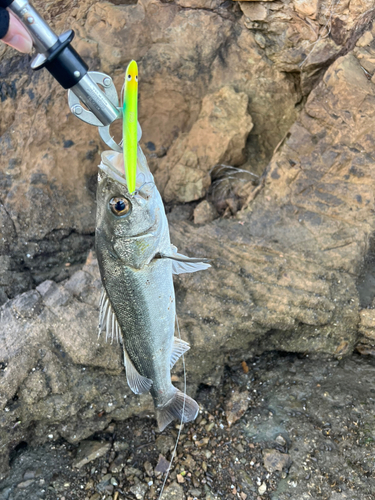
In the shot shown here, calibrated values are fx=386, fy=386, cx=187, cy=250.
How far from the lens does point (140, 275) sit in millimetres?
2518

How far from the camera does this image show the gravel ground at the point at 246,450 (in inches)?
124

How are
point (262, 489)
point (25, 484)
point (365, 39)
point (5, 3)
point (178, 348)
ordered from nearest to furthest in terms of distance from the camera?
point (5, 3), point (178, 348), point (262, 489), point (25, 484), point (365, 39)

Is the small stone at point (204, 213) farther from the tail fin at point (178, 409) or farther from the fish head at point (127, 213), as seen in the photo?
the tail fin at point (178, 409)

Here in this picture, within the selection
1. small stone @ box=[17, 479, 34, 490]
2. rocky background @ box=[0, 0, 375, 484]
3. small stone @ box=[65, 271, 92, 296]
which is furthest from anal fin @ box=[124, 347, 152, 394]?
small stone @ box=[17, 479, 34, 490]

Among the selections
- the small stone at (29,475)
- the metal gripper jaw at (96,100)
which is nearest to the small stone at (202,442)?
the small stone at (29,475)

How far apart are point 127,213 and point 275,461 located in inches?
96.5

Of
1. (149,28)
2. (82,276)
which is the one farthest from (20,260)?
(149,28)

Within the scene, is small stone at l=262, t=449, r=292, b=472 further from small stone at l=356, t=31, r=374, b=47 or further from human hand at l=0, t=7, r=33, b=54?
small stone at l=356, t=31, r=374, b=47

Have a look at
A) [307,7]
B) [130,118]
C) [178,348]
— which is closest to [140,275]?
[178,348]

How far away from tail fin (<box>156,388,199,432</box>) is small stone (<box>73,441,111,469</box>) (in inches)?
32.8

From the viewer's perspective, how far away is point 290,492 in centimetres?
309

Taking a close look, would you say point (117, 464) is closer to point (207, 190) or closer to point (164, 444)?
point (164, 444)

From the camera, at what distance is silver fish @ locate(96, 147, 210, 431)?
2287mm

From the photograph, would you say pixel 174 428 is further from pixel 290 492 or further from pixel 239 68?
pixel 239 68
